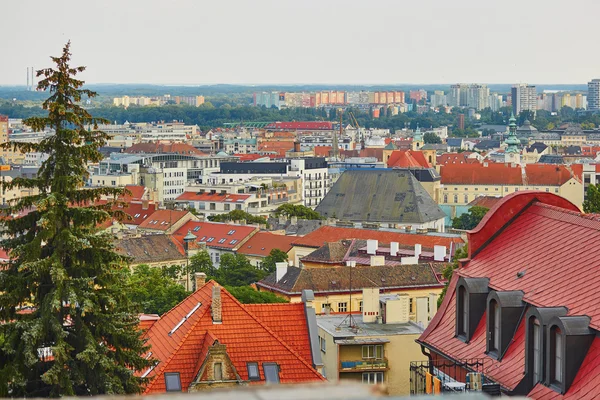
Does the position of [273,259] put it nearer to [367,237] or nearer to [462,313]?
[367,237]

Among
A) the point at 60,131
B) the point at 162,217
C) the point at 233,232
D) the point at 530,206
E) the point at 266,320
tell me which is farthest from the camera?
the point at 162,217

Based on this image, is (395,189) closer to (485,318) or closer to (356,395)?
(485,318)

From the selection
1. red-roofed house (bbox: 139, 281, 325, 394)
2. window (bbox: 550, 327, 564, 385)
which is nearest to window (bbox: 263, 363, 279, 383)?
red-roofed house (bbox: 139, 281, 325, 394)

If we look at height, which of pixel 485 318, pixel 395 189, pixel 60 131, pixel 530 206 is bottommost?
pixel 395 189

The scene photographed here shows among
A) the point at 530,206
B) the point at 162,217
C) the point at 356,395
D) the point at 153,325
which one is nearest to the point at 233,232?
the point at 162,217

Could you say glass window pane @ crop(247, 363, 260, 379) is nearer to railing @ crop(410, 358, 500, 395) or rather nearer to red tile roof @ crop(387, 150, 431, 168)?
railing @ crop(410, 358, 500, 395)

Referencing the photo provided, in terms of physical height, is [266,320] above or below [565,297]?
below

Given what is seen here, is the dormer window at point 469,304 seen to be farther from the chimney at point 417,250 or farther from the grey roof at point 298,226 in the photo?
the grey roof at point 298,226
